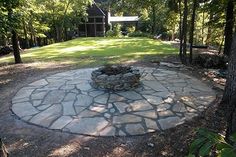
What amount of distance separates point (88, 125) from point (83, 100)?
149 cm

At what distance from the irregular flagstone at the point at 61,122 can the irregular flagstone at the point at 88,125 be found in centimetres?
11

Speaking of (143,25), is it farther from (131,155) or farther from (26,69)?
(131,155)

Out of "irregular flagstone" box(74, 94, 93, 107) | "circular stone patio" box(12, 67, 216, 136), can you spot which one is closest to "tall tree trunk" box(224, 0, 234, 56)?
"circular stone patio" box(12, 67, 216, 136)

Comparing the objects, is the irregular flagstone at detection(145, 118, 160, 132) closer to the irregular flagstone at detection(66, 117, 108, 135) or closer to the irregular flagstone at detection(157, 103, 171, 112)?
the irregular flagstone at detection(157, 103, 171, 112)

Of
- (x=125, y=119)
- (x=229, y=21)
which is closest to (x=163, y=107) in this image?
(x=125, y=119)

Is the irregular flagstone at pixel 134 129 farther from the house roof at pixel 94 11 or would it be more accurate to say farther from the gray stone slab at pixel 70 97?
the house roof at pixel 94 11

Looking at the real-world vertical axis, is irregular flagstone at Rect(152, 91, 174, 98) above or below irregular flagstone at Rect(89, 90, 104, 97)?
below

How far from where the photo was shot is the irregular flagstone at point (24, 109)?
259 inches

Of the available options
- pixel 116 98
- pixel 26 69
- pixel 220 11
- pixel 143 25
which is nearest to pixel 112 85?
pixel 116 98

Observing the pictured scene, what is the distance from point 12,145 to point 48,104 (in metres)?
2.12

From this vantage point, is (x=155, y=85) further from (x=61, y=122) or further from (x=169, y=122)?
(x=61, y=122)

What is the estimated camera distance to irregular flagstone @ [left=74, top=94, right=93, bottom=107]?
7047mm

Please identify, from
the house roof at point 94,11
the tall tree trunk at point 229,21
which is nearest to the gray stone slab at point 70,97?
the tall tree trunk at point 229,21

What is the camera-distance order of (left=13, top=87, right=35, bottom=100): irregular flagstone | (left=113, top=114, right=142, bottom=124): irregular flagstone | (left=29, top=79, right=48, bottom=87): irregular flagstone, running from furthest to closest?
(left=29, top=79, right=48, bottom=87): irregular flagstone < (left=13, top=87, right=35, bottom=100): irregular flagstone < (left=113, top=114, right=142, bottom=124): irregular flagstone
